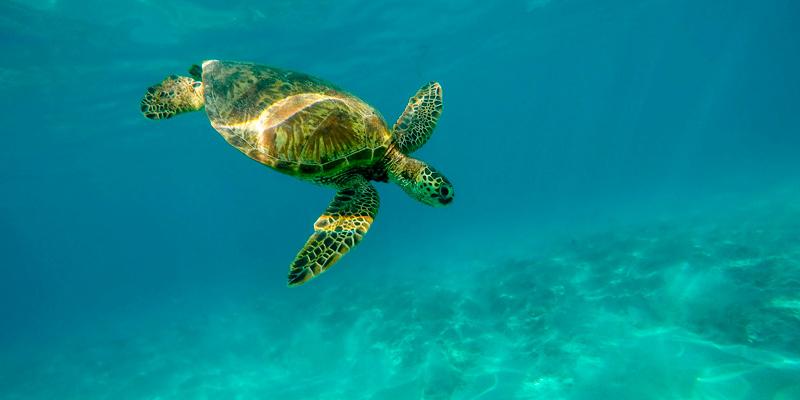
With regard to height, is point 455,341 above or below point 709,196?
below

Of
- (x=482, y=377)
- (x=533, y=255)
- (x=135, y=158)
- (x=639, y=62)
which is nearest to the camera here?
(x=482, y=377)

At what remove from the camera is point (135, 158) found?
1640 inches

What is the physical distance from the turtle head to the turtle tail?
149 inches

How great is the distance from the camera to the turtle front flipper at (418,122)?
566cm

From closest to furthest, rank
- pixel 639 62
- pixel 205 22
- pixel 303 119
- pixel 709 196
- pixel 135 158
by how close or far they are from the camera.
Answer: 1. pixel 303 119
2. pixel 205 22
3. pixel 709 196
4. pixel 135 158
5. pixel 639 62

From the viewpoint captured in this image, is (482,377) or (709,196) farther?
(709,196)

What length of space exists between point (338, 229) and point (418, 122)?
2.31 meters

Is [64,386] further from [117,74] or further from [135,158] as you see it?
[135,158]

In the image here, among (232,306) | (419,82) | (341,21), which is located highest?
(419,82)

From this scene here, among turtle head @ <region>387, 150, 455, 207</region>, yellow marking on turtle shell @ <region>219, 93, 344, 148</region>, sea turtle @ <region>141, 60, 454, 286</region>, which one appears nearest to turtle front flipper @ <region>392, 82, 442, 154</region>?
sea turtle @ <region>141, 60, 454, 286</region>

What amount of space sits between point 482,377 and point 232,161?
53.7 meters

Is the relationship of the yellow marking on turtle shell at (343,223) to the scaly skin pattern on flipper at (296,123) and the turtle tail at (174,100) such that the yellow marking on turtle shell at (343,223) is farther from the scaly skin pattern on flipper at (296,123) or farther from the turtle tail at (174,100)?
the turtle tail at (174,100)

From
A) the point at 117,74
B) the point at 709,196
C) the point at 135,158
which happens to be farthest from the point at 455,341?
the point at 135,158

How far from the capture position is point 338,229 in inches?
175
